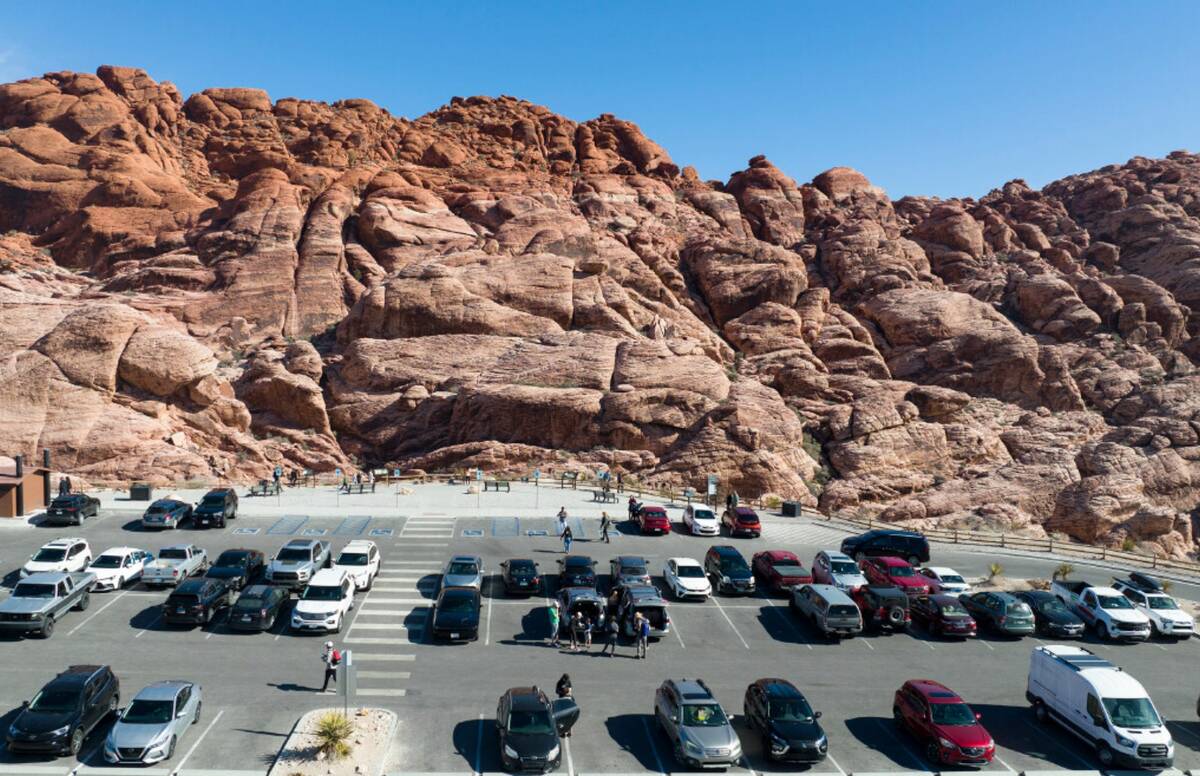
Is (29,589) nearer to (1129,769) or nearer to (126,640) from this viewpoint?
(126,640)

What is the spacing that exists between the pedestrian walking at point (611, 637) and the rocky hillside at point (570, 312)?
29125 millimetres

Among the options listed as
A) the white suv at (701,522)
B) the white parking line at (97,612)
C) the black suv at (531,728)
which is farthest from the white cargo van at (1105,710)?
the white parking line at (97,612)

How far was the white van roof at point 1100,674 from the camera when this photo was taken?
68.0ft

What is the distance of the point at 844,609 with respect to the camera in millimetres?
28203

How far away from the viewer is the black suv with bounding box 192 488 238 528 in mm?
39750

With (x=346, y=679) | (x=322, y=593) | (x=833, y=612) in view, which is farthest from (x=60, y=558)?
(x=833, y=612)

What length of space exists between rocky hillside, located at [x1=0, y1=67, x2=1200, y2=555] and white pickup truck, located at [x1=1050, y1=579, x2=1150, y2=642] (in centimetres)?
2336

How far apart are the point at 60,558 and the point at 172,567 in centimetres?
439

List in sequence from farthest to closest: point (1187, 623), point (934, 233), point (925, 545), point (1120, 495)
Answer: point (934, 233) < point (1120, 495) < point (925, 545) < point (1187, 623)

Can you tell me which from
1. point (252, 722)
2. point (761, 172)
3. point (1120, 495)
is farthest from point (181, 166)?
point (1120, 495)

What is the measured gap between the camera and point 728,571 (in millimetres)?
33156

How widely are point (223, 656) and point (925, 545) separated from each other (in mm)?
30403

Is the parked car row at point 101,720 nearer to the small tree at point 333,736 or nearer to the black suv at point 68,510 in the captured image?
the small tree at point 333,736

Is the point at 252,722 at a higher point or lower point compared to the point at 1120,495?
lower
